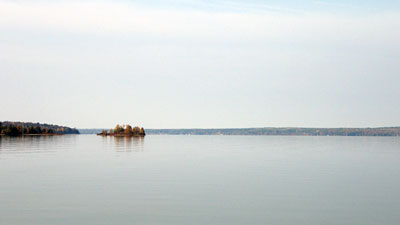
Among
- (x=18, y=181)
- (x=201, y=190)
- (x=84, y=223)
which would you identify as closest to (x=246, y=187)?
(x=201, y=190)

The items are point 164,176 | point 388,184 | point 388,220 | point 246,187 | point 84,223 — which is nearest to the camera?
point 84,223

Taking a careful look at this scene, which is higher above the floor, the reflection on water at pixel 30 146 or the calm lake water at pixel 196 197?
the reflection on water at pixel 30 146

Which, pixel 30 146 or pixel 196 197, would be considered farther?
pixel 30 146

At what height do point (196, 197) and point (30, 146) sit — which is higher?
point (30, 146)

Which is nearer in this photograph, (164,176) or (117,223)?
(117,223)

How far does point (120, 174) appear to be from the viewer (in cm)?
3966

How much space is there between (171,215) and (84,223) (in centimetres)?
454

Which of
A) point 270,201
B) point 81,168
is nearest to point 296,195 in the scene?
point 270,201

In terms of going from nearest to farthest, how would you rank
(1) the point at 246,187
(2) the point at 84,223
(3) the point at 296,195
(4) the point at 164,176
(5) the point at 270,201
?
(2) the point at 84,223 → (5) the point at 270,201 → (3) the point at 296,195 → (1) the point at 246,187 → (4) the point at 164,176

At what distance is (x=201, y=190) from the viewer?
30453 mm

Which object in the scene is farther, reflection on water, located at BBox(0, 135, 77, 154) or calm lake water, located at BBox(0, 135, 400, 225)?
reflection on water, located at BBox(0, 135, 77, 154)

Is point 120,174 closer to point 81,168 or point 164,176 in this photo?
point 164,176

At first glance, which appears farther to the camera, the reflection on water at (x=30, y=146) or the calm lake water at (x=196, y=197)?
the reflection on water at (x=30, y=146)

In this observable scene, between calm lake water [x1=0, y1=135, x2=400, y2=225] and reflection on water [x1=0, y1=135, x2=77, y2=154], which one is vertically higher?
reflection on water [x1=0, y1=135, x2=77, y2=154]
